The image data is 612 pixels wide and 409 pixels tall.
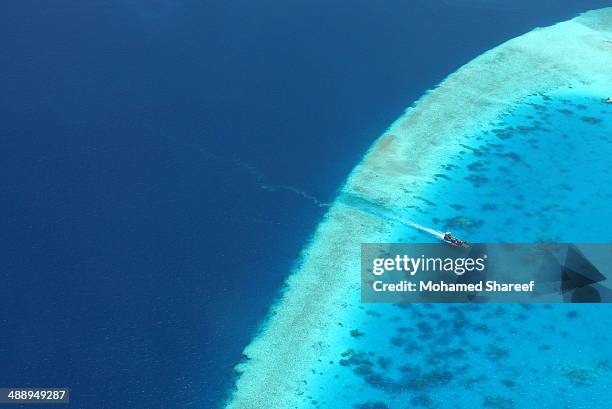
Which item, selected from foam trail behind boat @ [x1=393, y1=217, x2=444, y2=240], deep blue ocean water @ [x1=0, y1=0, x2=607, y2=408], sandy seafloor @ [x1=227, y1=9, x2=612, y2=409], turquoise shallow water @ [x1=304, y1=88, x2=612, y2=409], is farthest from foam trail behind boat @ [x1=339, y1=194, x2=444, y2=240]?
deep blue ocean water @ [x1=0, y1=0, x2=607, y2=408]

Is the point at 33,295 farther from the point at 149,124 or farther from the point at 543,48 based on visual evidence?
the point at 543,48

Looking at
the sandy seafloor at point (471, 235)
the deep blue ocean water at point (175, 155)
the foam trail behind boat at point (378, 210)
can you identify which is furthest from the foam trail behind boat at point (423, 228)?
the deep blue ocean water at point (175, 155)

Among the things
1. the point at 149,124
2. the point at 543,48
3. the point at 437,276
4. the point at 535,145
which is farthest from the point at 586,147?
the point at 149,124

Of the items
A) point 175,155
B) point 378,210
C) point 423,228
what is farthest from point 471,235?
point 175,155

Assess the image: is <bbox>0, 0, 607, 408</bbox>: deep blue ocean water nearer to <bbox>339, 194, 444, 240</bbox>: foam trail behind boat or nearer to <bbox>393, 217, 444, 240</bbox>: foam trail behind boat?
<bbox>339, 194, 444, 240</bbox>: foam trail behind boat

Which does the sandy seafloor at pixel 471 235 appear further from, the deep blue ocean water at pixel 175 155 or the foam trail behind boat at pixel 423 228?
the deep blue ocean water at pixel 175 155
